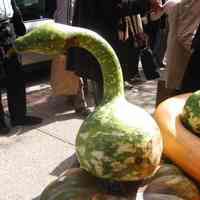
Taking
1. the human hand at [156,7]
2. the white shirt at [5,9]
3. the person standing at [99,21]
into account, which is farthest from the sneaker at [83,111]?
the human hand at [156,7]

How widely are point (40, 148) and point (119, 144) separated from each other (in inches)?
111

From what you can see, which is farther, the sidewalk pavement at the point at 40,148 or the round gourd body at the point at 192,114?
the sidewalk pavement at the point at 40,148

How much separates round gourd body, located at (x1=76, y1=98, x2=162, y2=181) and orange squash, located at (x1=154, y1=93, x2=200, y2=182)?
0.15 metres

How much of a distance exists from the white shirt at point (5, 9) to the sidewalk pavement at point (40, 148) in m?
1.20

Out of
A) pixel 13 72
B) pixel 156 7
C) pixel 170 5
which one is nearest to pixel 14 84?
pixel 13 72

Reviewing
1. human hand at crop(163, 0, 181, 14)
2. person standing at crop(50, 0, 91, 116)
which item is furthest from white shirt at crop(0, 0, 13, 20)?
human hand at crop(163, 0, 181, 14)

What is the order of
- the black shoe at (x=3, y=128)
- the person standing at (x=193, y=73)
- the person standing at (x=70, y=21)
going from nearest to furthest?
1. the person standing at (x=193, y=73)
2. the black shoe at (x=3, y=128)
3. the person standing at (x=70, y=21)

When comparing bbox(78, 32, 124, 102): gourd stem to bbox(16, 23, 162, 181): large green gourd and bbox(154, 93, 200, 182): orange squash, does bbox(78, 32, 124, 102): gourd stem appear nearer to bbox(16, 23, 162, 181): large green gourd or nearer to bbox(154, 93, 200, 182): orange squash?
bbox(16, 23, 162, 181): large green gourd

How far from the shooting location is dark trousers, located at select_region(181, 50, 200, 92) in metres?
2.94

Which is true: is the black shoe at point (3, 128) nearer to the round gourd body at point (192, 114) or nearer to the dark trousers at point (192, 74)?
the dark trousers at point (192, 74)

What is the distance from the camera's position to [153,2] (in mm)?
3441

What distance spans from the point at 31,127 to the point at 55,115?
1.45 ft

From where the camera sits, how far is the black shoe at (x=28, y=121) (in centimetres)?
468

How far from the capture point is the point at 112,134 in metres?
1.44
